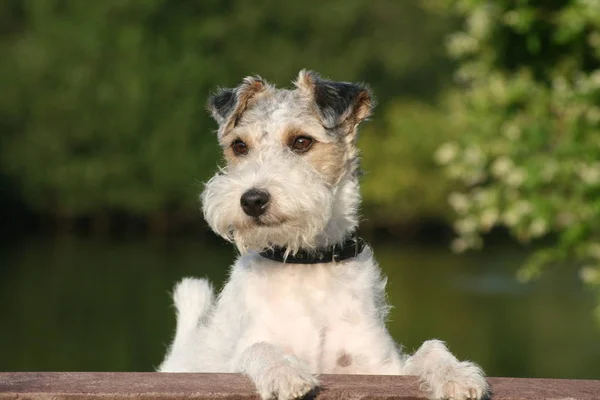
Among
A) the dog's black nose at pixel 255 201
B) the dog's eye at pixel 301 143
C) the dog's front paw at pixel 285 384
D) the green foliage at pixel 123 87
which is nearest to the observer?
the dog's front paw at pixel 285 384

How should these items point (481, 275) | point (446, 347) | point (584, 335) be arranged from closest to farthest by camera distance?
point (446, 347) < point (584, 335) < point (481, 275)

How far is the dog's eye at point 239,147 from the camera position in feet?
16.5

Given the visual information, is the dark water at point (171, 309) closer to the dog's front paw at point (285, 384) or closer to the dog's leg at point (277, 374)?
the dog's leg at point (277, 374)

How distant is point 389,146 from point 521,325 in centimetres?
2945

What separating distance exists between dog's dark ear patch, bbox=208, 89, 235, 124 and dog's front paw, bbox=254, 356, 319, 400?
1.62 metres

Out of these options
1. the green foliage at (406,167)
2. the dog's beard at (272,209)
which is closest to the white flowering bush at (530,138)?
the dog's beard at (272,209)

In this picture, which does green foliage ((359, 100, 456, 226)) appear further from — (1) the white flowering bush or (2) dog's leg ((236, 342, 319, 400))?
(2) dog's leg ((236, 342, 319, 400))

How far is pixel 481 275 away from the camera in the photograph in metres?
39.5

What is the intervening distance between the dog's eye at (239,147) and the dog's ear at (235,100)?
0.13 metres

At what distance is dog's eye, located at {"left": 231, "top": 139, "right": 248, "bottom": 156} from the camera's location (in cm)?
503

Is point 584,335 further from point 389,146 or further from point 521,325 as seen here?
point 389,146

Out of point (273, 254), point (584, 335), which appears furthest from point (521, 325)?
point (273, 254)

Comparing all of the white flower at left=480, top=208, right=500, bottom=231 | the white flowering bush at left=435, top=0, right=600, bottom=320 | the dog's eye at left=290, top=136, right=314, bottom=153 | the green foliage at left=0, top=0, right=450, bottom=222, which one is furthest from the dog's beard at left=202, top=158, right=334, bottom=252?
the green foliage at left=0, top=0, right=450, bottom=222

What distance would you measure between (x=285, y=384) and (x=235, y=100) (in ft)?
5.73
